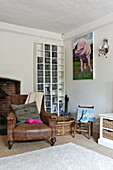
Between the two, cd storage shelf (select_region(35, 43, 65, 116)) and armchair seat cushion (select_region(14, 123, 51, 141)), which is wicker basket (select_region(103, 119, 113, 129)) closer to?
armchair seat cushion (select_region(14, 123, 51, 141))

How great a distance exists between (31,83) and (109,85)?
2080 millimetres

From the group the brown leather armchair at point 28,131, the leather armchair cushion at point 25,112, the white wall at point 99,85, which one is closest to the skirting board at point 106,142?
the white wall at point 99,85

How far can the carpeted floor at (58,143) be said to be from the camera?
2847mm

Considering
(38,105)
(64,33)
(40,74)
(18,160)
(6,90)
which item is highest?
(64,33)

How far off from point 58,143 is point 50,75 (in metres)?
2.08

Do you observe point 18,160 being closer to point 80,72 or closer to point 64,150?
point 64,150

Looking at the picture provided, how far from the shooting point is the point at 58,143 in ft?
10.8

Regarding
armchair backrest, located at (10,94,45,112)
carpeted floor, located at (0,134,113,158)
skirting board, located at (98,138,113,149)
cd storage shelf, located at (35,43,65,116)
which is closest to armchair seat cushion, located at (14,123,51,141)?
carpeted floor, located at (0,134,113,158)

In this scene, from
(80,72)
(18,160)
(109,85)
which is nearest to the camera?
(18,160)

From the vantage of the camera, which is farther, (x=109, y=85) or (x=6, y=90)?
(x=6, y=90)

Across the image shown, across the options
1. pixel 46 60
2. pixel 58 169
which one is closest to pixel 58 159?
pixel 58 169

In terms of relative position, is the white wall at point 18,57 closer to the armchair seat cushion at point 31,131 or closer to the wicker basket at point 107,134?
the armchair seat cushion at point 31,131

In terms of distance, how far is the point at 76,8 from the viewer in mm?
3494

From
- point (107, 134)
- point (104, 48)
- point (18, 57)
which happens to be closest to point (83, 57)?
point (104, 48)
